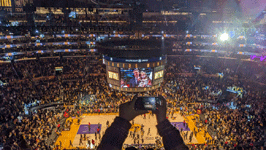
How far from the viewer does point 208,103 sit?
3031cm

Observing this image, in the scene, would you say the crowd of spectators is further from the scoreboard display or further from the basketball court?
the scoreboard display

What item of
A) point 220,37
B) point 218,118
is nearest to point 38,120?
point 218,118

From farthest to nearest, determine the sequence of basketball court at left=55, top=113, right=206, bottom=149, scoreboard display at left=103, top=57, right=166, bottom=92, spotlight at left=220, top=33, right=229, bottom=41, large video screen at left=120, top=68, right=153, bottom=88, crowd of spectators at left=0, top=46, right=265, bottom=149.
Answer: spotlight at left=220, top=33, right=229, bottom=41 → large video screen at left=120, top=68, right=153, bottom=88 → scoreboard display at left=103, top=57, right=166, bottom=92 → basketball court at left=55, top=113, right=206, bottom=149 → crowd of spectators at left=0, top=46, right=265, bottom=149

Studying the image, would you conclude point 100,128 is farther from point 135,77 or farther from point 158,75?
point 158,75

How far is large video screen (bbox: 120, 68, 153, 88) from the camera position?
2695cm

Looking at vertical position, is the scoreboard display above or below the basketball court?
above

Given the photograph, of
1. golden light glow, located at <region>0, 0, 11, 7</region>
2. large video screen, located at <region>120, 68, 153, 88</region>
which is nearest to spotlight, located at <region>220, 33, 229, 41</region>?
large video screen, located at <region>120, 68, 153, 88</region>

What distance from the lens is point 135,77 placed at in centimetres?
2720

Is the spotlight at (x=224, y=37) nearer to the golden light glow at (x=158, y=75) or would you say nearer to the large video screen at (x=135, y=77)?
the golden light glow at (x=158, y=75)

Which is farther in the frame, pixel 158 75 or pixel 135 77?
pixel 158 75

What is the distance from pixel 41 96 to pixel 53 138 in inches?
376

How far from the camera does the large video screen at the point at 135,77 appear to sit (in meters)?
27.0

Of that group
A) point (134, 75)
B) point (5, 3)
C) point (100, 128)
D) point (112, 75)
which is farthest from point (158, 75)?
point (5, 3)

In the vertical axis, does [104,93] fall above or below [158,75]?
below
